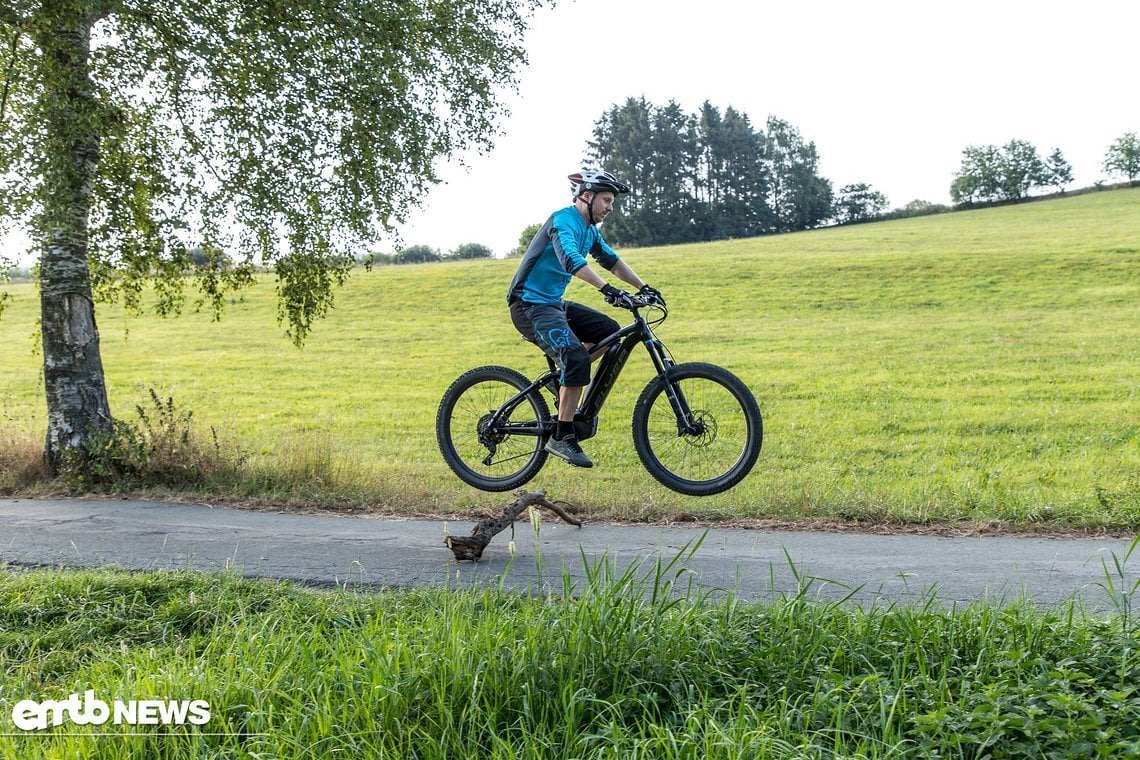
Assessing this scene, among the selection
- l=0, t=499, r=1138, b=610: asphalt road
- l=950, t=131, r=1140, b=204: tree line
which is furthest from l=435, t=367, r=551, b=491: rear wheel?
l=950, t=131, r=1140, b=204: tree line

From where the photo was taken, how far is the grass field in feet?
29.3

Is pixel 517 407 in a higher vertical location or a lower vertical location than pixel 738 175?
lower

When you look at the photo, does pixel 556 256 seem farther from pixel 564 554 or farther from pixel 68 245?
pixel 68 245

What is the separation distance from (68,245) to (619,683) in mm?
8808

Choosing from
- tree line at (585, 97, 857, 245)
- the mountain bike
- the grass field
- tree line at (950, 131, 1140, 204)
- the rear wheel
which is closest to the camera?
the mountain bike

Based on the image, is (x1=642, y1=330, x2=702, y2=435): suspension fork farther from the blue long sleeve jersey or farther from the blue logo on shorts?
the blue long sleeve jersey

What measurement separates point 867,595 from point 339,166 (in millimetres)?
6957

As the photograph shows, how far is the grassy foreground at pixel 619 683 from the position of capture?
336 centimetres

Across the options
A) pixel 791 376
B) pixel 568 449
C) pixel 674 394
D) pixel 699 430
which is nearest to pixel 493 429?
pixel 568 449

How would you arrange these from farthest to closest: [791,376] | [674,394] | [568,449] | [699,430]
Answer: [791,376]
[568,449]
[674,394]
[699,430]

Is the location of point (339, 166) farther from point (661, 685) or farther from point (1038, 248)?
point (1038, 248)

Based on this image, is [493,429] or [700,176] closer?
[493,429]

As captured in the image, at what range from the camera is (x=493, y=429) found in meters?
7.70

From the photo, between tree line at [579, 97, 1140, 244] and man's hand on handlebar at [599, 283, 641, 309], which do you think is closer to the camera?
man's hand on handlebar at [599, 283, 641, 309]
